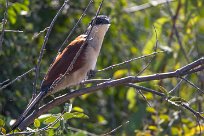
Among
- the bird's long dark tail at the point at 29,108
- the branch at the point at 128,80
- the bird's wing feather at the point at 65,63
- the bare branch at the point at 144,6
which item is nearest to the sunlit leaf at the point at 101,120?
the bare branch at the point at 144,6

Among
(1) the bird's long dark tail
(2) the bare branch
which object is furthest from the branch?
(2) the bare branch

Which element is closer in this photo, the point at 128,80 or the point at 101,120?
the point at 128,80

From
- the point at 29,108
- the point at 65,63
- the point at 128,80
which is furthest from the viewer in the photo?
the point at 65,63

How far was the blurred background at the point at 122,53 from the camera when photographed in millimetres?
4805

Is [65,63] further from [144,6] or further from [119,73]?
[144,6]

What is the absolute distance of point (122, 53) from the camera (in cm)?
609

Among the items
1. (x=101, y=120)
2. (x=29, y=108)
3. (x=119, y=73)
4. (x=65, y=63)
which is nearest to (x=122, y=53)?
(x=119, y=73)

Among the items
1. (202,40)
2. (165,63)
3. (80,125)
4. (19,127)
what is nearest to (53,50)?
(80,125)

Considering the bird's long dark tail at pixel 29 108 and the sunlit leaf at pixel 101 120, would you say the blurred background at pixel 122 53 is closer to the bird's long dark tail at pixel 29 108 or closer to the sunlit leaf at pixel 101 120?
the sunlit leaf at pixel 101 120

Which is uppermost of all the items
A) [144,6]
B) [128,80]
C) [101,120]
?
[128,80]

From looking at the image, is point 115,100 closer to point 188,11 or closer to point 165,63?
point 165,63

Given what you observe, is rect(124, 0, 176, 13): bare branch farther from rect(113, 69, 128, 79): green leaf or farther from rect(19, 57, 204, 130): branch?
rect(19, 57, 204, 130): branch

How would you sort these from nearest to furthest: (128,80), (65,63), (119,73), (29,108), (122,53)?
(128,80)
(29,108)
(65,63)
(119,73)
(122,53)

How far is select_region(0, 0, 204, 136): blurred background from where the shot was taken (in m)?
4.80
